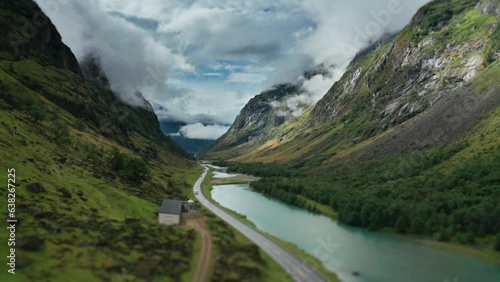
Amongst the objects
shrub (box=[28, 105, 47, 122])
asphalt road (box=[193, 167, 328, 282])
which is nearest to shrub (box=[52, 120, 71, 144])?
shrub (box=[28, 105, 47, 122])

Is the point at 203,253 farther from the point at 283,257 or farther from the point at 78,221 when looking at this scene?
the point at 78,221

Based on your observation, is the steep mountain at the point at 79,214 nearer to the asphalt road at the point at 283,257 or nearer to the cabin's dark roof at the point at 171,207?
the cabin's dark roof at the point at 171,207

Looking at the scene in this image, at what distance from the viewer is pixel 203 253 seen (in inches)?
2677

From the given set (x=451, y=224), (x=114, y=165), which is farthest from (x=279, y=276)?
(x=114, y=165)

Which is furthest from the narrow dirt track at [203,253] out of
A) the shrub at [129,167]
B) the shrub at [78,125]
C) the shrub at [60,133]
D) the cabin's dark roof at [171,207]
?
the shrub at [78,125]

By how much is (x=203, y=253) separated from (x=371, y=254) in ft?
120

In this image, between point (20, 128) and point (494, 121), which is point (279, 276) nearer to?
point (20, 128)

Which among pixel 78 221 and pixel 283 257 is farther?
pixel 283 257

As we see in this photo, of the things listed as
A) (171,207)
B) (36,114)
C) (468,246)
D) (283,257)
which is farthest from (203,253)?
(36,114)

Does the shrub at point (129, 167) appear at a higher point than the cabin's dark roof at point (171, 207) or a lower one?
higher

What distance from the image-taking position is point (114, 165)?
132625mm

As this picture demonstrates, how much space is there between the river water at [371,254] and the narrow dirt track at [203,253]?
21.5 metres

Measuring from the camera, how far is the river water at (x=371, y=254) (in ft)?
227

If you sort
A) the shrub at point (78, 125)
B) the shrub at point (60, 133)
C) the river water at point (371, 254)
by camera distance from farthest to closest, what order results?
the shrub at point (78, 125) < the shrub at point (60, 133) < the river water at point (371, 254)
